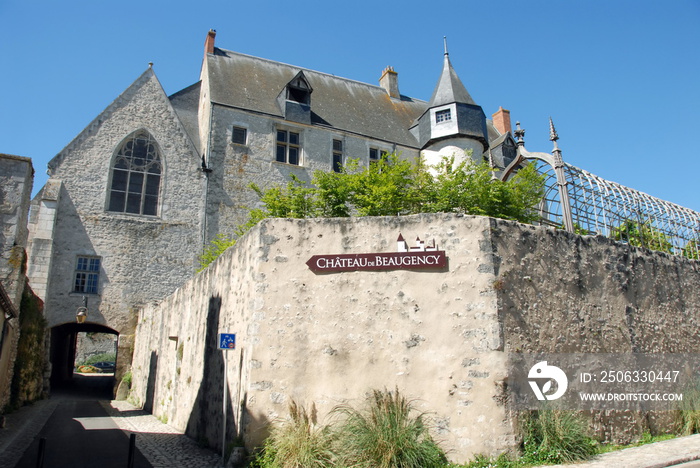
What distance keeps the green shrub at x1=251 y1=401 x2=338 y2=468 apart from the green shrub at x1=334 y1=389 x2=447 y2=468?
21 cm

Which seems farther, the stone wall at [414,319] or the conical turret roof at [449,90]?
the conical turret roof at [449,90]

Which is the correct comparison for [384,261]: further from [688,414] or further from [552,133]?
[688,414]

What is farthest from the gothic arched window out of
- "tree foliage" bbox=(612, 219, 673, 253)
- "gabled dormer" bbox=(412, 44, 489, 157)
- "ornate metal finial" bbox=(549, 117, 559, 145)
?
"tree foliage" bbox=(612, 219, 673, 253)

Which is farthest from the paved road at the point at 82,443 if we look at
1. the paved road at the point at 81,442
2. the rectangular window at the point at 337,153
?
the rectangular window at the point at 337,153

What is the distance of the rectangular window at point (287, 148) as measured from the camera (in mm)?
20844

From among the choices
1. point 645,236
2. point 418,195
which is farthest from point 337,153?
point 645,236

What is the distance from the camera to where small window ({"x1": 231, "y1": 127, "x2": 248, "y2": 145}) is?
65.7 ft

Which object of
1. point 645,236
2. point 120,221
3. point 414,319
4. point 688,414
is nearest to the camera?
point 414,319

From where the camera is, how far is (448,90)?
885 inches

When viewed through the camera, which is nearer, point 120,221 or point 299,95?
point 120,221

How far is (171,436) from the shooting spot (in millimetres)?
9875

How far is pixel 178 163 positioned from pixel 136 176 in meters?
1.58

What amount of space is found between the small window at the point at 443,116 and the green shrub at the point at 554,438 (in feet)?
54.4

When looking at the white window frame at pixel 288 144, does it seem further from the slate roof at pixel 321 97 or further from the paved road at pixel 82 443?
the paved road at pixel 82 443
